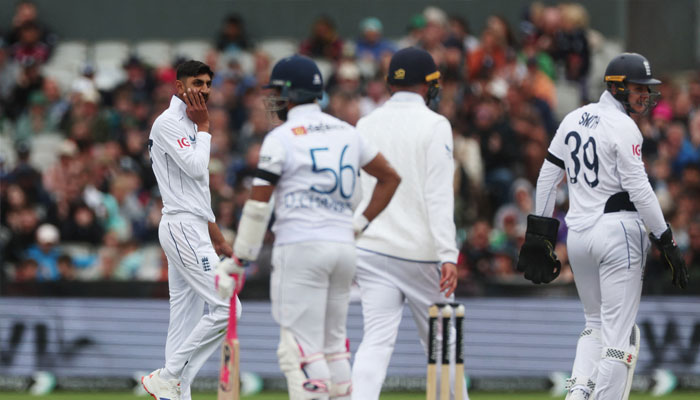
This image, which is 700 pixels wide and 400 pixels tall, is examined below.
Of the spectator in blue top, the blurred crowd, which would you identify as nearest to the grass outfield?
the blurred crowd

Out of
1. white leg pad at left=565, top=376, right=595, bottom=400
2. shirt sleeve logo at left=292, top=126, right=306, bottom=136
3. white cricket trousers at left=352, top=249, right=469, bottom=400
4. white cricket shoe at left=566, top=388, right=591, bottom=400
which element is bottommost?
white cricket shoe at left=566, top=388, right=591, bottom=400

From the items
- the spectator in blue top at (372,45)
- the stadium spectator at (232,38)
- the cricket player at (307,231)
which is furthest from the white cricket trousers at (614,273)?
the stadium spectator at (232,38)

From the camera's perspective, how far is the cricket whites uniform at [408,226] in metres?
8.45

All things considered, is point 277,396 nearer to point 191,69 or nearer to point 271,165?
point 191,69

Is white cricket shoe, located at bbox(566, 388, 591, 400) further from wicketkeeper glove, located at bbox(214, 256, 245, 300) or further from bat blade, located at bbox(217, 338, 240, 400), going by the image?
wicketkeeper glove, located at bbox(214, 256, 245, 300)

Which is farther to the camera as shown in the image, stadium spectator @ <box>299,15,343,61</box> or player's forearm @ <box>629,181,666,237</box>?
stadium spectator @ <box>299,15,343,61</box>

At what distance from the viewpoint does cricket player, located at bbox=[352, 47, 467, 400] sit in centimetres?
841

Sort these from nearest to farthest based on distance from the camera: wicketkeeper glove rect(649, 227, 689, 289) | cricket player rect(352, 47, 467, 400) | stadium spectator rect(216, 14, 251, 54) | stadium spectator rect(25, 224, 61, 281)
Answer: cricket player rect(352, 47, 467, 400) < wicketkeeper glove rect(649, 227, 689, 289) < stadium spectator rect(25, 224, 61, 281) < stadium spectator rect(216, 14, 251, 54)

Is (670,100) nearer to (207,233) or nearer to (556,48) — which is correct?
(556,48)

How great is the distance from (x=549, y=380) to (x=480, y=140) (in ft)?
14.4

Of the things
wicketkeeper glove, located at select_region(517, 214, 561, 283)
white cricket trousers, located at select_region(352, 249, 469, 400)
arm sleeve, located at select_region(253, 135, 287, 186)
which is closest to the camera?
arm sleeve, located at select_region(253, 135, 287, 186)

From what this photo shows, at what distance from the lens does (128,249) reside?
15062 mm

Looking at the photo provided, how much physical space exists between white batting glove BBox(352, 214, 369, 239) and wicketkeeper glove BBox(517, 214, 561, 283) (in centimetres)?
214

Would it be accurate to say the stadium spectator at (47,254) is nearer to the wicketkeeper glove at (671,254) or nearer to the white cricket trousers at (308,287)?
the white cricket trousers at (308,287)
